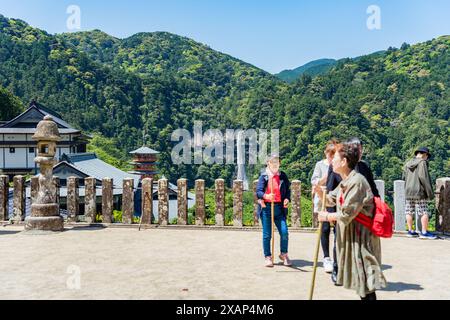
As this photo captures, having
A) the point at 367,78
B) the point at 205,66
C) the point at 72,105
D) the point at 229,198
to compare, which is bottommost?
the point at 229,198

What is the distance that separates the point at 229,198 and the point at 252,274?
3059cm

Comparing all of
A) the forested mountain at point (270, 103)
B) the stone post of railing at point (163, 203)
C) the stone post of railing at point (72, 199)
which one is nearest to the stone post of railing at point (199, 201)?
the stone post of railing at point (163, 203)

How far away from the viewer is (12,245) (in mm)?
7957

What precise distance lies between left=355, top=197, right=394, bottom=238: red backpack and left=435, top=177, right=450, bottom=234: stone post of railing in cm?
520

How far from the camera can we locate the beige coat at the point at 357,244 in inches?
157

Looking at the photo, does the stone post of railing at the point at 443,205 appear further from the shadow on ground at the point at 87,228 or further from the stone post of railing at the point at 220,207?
the shadow on ground at the point at 87,228

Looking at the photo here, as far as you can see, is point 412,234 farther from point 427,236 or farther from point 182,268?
point 182,268

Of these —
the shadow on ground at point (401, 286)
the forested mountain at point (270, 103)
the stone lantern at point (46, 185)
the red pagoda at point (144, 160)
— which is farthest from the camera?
the forested mountain at point (270, 103)

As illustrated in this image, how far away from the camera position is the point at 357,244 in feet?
13.4

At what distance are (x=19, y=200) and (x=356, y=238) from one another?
27.5 ft

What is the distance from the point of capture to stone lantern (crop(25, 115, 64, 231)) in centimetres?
922

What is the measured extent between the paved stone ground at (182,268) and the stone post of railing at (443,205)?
58 centimetres

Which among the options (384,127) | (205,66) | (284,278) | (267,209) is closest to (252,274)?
(284,278)

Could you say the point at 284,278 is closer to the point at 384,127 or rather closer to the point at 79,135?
the point at 79,135
